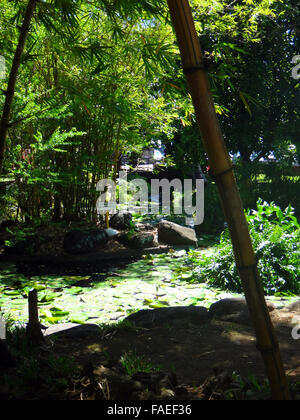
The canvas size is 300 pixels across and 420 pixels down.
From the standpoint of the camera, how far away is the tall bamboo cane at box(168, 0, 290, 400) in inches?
57.2

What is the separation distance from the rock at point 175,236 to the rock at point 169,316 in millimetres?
3791

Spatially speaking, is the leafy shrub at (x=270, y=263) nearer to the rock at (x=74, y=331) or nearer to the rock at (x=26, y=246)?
the rock at (x=74, y=331)

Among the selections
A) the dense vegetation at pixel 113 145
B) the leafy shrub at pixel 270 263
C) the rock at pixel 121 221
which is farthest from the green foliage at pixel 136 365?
the rock at pixel 121 221

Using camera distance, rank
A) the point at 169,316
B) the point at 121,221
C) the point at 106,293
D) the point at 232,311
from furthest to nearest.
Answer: the point at 121,221, the point at 106,293, the point at 232,311, the point at 169,316

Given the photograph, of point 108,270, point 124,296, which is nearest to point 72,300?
point 124,296

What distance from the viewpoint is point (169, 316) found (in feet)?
10.1

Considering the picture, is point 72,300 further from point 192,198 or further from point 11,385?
point 192,198

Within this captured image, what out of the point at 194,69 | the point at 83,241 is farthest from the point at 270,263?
the point at 194,69

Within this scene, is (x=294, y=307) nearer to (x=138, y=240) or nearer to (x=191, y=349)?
(x=191, y=349)

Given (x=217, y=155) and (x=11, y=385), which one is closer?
(x=217, y=155)

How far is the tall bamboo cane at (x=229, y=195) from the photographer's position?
4.77 ft

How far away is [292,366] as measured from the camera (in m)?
2.19

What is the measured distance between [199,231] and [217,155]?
688 centimetres

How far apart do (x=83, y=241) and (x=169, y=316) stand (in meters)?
3.41
